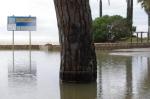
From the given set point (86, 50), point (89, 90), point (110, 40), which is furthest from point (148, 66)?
point (110, 40)

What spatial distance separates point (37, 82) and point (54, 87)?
921 mm

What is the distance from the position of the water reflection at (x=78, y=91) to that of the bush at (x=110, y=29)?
19.9 meters

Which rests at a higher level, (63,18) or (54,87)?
(63,18)

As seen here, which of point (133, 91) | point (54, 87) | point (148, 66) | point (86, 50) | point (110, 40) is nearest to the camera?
point (133, 91)

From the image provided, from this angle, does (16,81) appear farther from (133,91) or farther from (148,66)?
(148,66)

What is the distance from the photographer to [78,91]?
10266 millimetres

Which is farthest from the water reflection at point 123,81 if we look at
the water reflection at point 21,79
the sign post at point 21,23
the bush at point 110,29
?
the bush at point 110,29

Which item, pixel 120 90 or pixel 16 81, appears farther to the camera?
pixel 16 81

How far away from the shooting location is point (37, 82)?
456 inches

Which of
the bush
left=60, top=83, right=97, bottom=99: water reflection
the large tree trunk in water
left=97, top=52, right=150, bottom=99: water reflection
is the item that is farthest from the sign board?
left=60, top=83, right=97, bottom=99: water reflection

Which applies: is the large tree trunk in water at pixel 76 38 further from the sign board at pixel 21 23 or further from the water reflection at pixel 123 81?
the sign board at pixel 21 23

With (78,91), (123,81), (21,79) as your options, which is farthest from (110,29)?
(78,91)

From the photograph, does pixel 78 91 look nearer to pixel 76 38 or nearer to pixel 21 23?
pixel 76 38

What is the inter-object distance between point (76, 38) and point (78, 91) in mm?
1634
